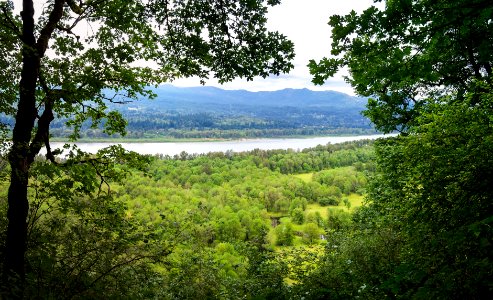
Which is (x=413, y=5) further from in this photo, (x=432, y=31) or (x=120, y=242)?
(x=120, y=242)

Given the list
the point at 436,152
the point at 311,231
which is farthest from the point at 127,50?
the point at 311,231

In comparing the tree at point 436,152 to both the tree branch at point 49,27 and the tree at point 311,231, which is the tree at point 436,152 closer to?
the tree branch at point 49,27

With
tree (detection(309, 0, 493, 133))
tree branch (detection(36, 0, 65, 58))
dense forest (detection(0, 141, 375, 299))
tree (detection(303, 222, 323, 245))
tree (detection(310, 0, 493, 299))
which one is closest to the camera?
tree (detection(310, 0, 493, 299))

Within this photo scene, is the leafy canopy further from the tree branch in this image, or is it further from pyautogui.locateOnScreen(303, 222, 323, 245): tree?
pyautogui.locateOnScreen(303, 222, 323, 245): tree

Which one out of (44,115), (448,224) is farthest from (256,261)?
(44,115)

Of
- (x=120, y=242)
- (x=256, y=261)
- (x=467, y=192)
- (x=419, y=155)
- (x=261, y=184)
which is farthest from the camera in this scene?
(x=261, y=184)

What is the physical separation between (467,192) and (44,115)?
29.8 feet

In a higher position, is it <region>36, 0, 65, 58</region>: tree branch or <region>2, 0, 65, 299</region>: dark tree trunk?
<region>36, 0, 65, 58</region>: tree branch

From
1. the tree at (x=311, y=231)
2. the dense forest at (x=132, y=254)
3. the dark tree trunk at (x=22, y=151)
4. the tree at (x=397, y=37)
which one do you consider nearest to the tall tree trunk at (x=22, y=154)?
the dark tree trunk at (x=22, y=151)

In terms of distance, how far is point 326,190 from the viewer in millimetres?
123688

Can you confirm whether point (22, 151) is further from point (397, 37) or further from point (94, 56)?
point (397, 37)

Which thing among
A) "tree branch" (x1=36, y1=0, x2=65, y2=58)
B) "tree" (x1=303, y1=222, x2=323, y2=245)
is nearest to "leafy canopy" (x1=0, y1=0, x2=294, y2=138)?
"tree branch" (x1=36, y1=0, x2=65, y2=58)

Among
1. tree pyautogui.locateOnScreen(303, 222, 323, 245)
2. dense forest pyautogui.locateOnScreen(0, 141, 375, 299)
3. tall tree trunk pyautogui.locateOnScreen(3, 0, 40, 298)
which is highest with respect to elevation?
tall tree trunk pyautogui.locateOnScreen(3, 0, 40, 298)

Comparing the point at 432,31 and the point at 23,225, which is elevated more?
the point at 432,31
